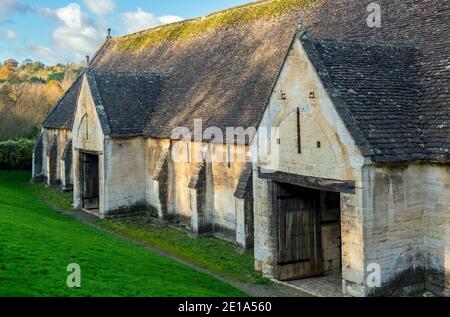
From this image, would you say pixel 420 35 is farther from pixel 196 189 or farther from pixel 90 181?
pixel 90 181

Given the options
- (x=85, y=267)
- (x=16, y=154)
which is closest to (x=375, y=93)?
(x=85, y=267)

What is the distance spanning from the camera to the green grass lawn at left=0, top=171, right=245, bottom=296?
1081 cm

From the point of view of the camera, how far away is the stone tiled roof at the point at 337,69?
41.8 feet

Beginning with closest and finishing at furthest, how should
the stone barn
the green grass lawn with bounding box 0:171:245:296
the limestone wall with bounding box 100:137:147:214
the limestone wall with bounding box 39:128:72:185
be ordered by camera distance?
the green grass lawn with bounding box 0:171:245:296 < the stone barn < the limestone wall with bounding box 100:137:147:214 < the limestone wall with bounding box 39:128:72:185

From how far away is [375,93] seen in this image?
13.3 metres

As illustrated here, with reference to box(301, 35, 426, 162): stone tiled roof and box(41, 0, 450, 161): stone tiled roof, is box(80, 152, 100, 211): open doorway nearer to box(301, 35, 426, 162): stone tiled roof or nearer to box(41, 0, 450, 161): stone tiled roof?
box(41, 0, 450, 161): stone tiled roof

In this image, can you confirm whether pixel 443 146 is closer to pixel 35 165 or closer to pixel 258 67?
pixel 258 67

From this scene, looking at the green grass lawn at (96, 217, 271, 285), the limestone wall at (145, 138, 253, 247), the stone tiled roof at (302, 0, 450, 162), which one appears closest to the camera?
the stone tiled roof at (302, 0, 450, 162)

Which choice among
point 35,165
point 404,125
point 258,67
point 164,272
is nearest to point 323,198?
point 404,125

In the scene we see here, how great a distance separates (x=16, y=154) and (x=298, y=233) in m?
31.0

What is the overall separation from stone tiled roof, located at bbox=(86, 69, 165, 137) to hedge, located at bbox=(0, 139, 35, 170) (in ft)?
54.7

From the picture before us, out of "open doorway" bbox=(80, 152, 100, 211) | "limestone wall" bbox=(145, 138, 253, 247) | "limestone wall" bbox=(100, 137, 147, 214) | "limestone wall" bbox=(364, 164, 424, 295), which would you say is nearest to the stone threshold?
"limestone wall" bbox=(364, 164, 424, 295)

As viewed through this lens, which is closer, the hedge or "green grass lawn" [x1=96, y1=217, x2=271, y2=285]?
"green grass lawn" [x1=96, y1=217, x2=271, y2=285]
